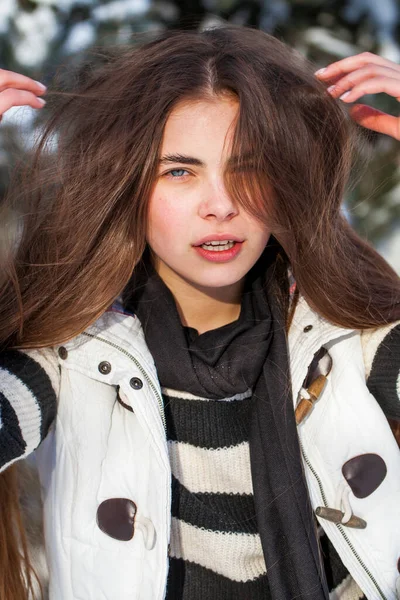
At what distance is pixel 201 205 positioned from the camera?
142 centimetres

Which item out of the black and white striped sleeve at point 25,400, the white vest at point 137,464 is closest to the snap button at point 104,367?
the white vest at point 137,464

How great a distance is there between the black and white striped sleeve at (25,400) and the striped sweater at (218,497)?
13 millimetres

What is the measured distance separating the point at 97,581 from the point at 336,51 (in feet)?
5.46

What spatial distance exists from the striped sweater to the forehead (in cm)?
50

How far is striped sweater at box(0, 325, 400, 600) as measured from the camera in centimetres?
153

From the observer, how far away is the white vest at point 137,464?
4.56 ft

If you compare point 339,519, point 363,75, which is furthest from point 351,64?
point 339,519

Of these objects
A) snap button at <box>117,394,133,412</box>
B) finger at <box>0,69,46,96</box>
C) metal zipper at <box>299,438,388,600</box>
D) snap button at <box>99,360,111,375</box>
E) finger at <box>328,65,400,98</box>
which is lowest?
metal zipper at <box>299,438,388,600</box>

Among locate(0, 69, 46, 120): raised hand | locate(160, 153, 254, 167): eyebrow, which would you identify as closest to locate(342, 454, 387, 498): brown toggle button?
locate(160, 153, 254, 167): eyebrow

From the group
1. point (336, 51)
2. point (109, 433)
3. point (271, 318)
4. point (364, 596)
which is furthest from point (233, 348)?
point (336, 51)

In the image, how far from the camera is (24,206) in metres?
1.61

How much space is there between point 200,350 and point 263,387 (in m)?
0.15

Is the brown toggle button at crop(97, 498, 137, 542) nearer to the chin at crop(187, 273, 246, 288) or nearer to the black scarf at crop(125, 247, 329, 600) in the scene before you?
the black scarf at crop(125, 247, 329, 600)

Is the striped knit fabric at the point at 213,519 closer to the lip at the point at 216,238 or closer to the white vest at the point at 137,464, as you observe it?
the white vest at the point at 137,464
